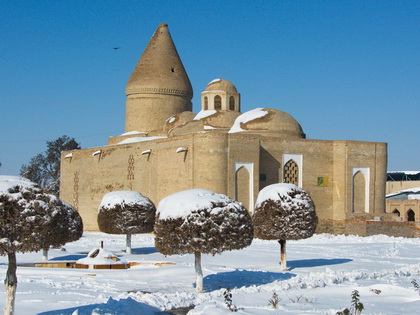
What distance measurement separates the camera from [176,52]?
36.0 metres

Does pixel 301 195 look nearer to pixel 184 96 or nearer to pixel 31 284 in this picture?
pixel 31 284

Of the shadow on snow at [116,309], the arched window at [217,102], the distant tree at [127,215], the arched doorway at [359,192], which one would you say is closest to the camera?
the shadow on snow at [116,309]

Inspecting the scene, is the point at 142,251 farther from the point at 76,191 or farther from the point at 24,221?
the point at 76,191

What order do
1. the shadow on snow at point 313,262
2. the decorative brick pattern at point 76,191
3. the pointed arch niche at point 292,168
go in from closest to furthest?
1. the shadow on snow at point 313,262
2. the pointed arch niche at point 292,168
3. the decorative brick pattern at point 76,191

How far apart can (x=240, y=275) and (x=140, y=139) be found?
2110cm

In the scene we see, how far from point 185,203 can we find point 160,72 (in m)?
23.7

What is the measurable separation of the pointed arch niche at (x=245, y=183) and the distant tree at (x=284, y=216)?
11368mm

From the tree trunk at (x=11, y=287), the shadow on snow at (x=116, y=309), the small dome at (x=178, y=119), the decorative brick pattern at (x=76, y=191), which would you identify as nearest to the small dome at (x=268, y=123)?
the small dome at (x=178, y=119)

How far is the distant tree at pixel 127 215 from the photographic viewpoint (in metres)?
20.2

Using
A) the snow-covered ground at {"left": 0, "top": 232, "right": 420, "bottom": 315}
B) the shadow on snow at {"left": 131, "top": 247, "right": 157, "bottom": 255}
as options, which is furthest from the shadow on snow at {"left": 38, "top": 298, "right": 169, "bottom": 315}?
the shadow on snow at {"left": 131, "top": 247, "right": 157, "bottom": 255}

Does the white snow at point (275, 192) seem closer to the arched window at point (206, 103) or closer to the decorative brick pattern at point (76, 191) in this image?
the arched window at point (206, 103)

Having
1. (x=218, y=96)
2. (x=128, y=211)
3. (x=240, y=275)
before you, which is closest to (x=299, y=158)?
(x=218, y=96)

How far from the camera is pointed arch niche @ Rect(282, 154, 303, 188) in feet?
96.7

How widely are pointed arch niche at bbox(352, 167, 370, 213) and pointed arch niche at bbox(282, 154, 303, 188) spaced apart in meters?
2.64
